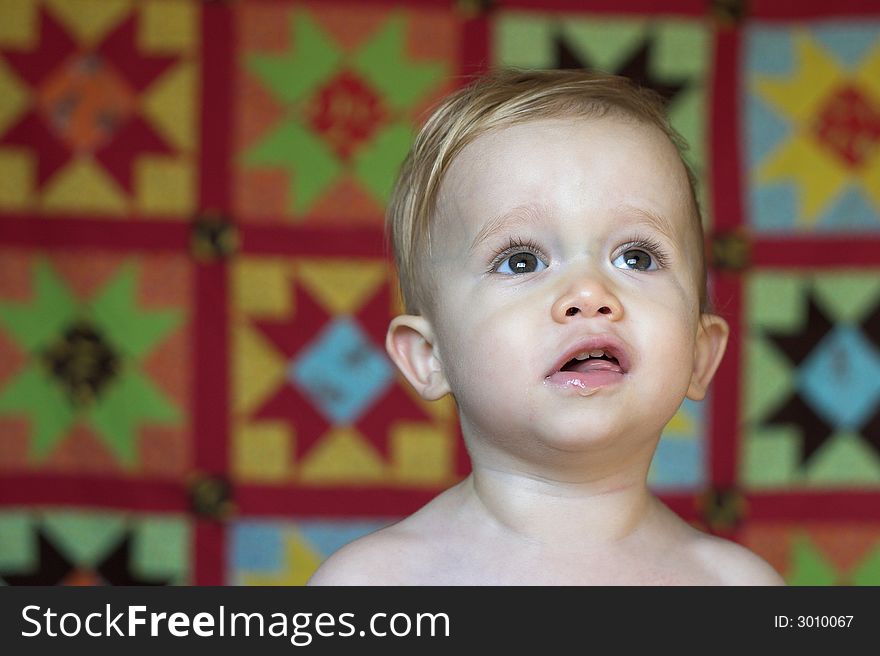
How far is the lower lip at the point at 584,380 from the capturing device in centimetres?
83

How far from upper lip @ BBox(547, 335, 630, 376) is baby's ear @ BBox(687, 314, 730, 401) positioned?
0.15m

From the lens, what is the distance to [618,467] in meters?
0.91

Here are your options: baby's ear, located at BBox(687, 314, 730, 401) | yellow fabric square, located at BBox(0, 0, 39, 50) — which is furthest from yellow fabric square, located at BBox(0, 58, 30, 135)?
baby's ear, located at BBox(687, 314, 730, 401)

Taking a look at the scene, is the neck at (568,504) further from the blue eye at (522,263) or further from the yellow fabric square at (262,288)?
the yellow fabric square at (262,288)

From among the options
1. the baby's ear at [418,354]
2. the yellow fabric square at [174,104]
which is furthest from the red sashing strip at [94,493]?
the baby's ear at [418,354]

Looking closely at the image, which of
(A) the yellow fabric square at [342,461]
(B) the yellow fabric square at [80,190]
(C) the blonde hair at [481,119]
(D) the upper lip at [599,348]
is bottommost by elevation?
(D) the upper lip at [599,348]

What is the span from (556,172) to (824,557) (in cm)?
125

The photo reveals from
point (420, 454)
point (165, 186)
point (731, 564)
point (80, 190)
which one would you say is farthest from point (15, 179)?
point (731, 564)

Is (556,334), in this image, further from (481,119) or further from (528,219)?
(481,119)

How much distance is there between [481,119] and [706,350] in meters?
0.27

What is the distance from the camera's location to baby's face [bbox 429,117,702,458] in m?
0.84

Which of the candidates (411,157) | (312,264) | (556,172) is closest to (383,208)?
(312,264)

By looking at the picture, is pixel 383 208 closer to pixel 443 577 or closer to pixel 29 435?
pixel 29 435

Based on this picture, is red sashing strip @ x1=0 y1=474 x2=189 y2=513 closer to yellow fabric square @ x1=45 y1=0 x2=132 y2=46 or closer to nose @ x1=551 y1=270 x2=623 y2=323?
yellow fabric square @ x1=45 y1=0 x2=132 y2=46
